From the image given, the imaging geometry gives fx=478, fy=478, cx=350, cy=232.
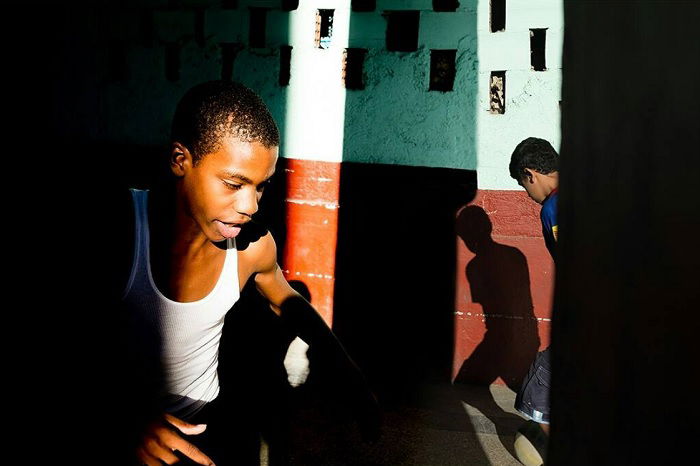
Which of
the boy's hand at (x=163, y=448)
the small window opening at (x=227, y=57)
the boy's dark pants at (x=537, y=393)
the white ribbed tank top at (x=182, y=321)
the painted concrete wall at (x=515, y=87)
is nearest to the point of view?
the boy's hand at (x=163, y=448)

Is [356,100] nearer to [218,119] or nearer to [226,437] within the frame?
[218,119]

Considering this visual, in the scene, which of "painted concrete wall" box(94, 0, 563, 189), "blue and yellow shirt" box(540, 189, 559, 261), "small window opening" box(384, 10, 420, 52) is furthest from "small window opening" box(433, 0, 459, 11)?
"blue and yellow shirt" box(540, 189, 559, 261)

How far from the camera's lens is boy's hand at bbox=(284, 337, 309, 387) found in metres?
4.02

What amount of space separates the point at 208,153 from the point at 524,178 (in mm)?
2474

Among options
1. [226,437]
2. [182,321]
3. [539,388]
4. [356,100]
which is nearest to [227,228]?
[182,321]

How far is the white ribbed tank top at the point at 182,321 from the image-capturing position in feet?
5.06

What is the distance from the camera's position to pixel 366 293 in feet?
13.6

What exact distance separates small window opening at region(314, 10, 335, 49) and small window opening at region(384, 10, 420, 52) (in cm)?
49

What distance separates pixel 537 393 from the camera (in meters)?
2.90

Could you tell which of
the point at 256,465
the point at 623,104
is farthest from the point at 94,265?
the point at 623,104

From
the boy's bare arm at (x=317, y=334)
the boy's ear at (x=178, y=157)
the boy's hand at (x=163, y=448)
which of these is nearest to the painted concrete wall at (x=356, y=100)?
the boy's bare arm at (x=317, y=334)

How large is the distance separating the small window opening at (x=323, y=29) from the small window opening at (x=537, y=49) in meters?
1.69

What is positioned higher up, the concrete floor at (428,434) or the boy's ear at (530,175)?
the boy's ear at (530,175)

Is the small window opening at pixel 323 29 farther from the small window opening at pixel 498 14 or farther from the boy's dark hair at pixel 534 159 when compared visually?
the boy's dark hair at pixel 534 159
